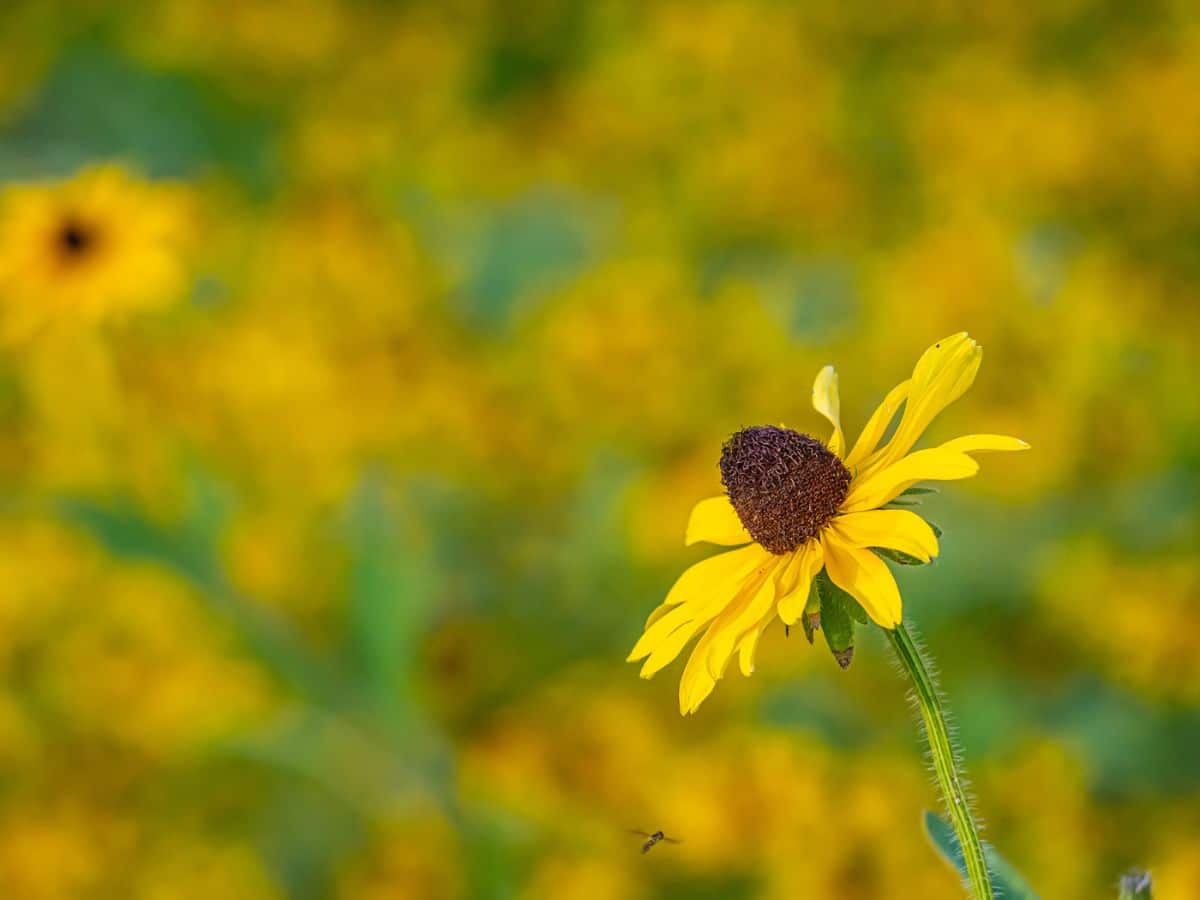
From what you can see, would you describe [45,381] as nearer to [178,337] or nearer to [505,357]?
[178,337]

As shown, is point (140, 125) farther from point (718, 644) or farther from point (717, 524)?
point (718, 644)

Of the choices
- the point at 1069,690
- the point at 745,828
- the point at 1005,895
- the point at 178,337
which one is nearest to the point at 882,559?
the point at 1005,895

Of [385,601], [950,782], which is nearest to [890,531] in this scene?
[950,782]

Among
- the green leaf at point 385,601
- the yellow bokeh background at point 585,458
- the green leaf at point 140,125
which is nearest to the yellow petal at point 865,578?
the yellow bokeh background at point 585,458

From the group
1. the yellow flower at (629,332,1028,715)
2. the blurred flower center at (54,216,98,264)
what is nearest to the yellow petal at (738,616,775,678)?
the yellow flower at (629,332,1028,715)

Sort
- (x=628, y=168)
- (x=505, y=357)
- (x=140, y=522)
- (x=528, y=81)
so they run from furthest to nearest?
1. (x=528, y=81)
2. (x=628, y=168)
3. (x=505, y=357)
4. (x=140, y=522)

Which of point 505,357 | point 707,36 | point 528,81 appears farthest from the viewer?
point 528,81

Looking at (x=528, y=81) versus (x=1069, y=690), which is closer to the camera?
(x=1069, y=690)

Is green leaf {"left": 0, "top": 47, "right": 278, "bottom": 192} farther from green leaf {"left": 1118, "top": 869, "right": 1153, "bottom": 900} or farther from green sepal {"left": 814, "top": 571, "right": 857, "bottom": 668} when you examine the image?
green leaf {"left": 1118, "top": 869, "right": 1153, "bottom": 900}

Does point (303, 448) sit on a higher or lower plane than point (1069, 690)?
higher
